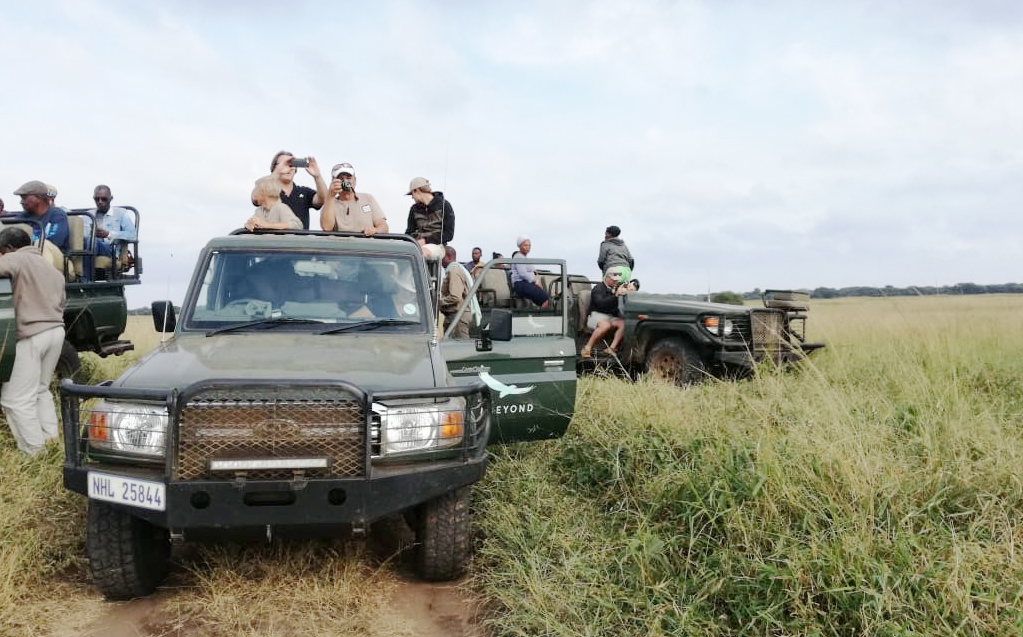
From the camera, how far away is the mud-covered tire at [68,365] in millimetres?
6969

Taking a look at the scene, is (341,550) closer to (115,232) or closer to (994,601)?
(994,601)

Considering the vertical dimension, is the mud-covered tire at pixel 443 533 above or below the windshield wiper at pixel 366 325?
below

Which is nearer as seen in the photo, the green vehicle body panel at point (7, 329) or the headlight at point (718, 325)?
the green vehicle body panel at point (7, 329)

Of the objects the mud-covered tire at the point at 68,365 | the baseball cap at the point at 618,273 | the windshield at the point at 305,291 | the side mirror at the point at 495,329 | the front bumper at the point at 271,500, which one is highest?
the baseball cap at the point at 618,273

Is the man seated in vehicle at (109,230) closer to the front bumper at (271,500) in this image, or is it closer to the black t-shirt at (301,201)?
the black t-shirt at (301,201)

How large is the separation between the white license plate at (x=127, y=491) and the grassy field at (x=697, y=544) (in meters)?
0.63

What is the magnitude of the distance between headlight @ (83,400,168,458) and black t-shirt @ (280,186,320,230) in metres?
4.08

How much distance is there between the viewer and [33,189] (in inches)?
282

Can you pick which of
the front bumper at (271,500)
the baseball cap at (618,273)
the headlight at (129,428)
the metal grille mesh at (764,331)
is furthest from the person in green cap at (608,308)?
the headlight at (129,428)

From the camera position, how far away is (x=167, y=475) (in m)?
3.16

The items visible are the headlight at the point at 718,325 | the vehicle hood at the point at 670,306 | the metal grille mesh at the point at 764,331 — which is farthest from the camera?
the metal grille mesh at the point at 764,331

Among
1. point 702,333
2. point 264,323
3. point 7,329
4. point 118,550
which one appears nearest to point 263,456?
point 118,550

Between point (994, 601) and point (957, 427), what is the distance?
192 centimetres

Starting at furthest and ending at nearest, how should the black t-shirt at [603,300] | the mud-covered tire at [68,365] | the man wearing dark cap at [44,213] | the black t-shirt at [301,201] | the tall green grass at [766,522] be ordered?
the black t-shirt at [603,300]
the black t-shirt at [301,201]
the man wearing dark cap at [44,213]
the mud-covered tire at [68,365]
the tall green grass at [766,522]
